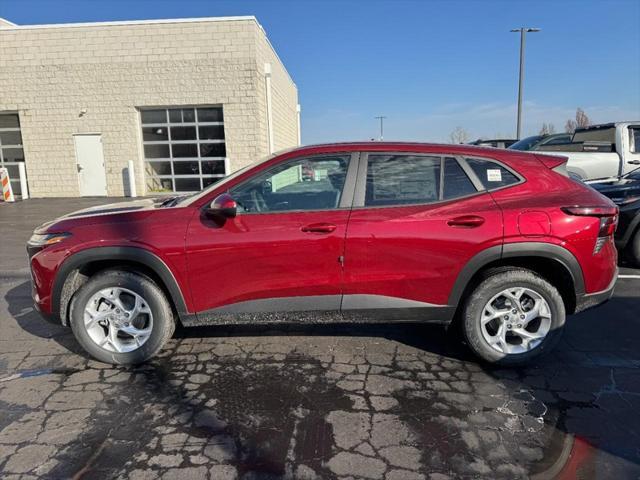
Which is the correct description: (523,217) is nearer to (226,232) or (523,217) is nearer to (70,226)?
(226,232)

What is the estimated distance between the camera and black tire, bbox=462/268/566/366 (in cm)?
338

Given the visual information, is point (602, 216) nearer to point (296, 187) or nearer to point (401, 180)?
point (401, 180)

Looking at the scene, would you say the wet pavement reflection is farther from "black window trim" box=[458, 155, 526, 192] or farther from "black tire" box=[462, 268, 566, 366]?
"black window trim" box=[458, 155, 526, 192]

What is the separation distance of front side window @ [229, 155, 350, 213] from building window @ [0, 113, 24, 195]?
16491mm

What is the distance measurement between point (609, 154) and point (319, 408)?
8945mm

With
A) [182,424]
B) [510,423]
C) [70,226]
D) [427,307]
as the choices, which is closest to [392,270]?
[427,307]

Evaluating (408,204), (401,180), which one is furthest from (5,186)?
(408,204)

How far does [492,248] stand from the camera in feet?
10.7

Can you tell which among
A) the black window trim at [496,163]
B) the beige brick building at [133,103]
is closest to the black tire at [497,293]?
the black window trim at [496,163]

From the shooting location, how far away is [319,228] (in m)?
3.25

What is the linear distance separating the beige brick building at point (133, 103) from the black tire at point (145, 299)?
11869 millimetres

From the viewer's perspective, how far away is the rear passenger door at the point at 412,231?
3260 mm

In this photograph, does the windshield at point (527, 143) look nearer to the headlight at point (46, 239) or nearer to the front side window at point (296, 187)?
the front side window at point (296, 187)

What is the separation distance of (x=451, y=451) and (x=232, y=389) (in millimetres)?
1551
